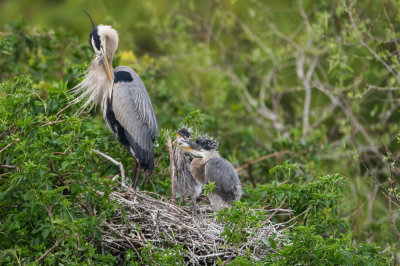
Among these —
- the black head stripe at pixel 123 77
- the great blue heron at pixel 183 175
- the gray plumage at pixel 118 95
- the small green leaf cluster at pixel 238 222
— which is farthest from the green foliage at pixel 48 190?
the black head stripe at pixel 123 77

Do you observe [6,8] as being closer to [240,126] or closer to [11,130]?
[240,126]

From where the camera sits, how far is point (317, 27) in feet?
28.5

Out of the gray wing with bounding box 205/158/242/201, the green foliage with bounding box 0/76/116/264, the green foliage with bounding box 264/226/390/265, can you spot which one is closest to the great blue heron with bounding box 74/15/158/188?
the gray wing with bounding box 205/158/242/201

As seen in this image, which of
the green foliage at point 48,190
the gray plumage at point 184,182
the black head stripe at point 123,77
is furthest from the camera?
the black head stripe at point 123,77

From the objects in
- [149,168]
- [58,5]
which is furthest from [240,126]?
[58,5]

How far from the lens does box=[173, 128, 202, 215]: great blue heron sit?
6.50 m

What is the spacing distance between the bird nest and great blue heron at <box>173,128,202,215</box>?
52 cm

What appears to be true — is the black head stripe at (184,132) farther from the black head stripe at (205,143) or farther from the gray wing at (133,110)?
the gray wing at (133,110)

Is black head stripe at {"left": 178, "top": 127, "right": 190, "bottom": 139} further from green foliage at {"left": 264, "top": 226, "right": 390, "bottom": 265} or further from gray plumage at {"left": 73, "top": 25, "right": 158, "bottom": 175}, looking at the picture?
green foliage at {"left": 264, "top": 226, "right": 390, "bottom": 265}

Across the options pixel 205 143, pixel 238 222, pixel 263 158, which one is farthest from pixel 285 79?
pixel 238 222

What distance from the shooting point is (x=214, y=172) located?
6355mm

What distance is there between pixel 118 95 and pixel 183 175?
112cm

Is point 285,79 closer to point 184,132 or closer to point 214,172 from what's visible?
point 184,132

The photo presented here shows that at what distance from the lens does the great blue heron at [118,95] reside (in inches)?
266
